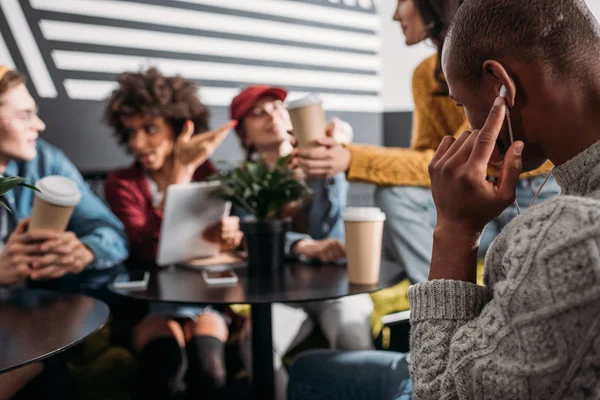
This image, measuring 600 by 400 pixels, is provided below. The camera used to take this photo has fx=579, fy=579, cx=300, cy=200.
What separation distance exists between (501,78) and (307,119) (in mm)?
1032

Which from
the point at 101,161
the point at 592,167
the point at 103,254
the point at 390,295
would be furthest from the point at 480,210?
the point at 101,161

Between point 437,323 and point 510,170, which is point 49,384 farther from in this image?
point 510,170

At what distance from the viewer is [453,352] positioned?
0.73 metres

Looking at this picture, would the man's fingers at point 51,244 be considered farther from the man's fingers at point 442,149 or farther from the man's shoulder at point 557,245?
the man's shoulder at point 557,245

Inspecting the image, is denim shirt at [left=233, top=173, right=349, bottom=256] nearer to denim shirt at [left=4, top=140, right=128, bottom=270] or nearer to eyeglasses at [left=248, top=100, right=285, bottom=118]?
eyeglasses at [left=248, top=100, right=285, bottom=118]

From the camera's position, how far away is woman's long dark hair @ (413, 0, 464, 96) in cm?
179

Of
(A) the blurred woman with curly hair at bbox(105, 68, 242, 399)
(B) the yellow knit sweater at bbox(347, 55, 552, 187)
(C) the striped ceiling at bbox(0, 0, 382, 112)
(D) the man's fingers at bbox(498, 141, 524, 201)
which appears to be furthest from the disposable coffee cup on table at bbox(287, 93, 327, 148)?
(C) the striped ceiling at bbox(0, 0, 382, 112)

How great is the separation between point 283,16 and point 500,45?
3234 millimetres

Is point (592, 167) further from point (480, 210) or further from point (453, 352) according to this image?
point (453, 352)

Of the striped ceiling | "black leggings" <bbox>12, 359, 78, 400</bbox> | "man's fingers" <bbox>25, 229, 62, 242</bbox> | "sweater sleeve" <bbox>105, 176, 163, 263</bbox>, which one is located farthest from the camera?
the striped ceiling

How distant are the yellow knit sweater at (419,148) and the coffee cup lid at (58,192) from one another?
0.84m

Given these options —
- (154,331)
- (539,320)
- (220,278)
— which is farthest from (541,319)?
(154,331)

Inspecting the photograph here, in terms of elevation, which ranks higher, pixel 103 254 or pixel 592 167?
pixel 592 167

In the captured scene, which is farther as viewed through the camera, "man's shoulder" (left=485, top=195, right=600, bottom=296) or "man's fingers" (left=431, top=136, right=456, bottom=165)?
"man's fingers" (left=431, top=136, right=456, bottom=165)
